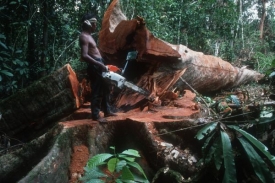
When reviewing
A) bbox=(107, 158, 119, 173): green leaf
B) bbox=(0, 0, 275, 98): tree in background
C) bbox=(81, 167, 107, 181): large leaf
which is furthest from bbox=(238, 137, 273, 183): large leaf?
bbox=(0, 0, 275, 98): tree in background

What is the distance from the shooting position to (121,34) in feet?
15.7

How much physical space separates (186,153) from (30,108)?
2797 millimetres

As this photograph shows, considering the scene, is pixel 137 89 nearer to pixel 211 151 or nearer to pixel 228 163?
pixel 211 151

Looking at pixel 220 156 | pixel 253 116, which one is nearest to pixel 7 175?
pixel 220 156

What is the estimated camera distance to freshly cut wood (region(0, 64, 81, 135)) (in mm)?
4418

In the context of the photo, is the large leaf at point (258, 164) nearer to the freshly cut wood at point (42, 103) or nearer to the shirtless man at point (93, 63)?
the shirtless man at point (93, 63)

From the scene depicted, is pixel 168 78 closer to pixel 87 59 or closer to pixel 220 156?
pixel 87 59

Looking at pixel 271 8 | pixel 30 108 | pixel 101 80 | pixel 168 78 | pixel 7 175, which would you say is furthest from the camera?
pixel 271 8

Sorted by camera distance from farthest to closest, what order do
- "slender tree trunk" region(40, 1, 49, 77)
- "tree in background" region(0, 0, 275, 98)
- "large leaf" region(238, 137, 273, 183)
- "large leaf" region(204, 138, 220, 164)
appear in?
"slender tree trunk" region(40, 1, 49, 77)
"tree in background" region(0, 0, 275, 98)
"large leaf" region(204, 138, 220, 164)
"large leaf" region(238, 137, 273, 183)

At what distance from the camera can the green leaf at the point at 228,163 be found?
7.61ft

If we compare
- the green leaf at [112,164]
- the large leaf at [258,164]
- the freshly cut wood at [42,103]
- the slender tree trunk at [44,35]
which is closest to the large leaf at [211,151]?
the large leaf at [258,164]

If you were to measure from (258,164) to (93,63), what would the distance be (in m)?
2.31

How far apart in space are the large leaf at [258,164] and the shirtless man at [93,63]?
184 centimetres

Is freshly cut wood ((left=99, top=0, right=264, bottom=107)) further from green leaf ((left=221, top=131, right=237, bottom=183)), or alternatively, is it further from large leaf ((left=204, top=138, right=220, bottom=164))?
green leaf ((left=221, top=131, right=237, bottom=183))
